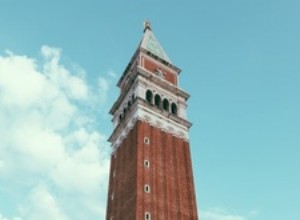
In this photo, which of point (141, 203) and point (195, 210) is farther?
point (195, 210)

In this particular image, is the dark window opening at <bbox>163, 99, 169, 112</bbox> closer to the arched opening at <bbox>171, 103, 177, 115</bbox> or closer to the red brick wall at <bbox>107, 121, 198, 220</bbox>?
the arched opening at <bbox>171, 103, 177, 115</bbox>

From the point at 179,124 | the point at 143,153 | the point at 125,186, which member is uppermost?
the point at 179,124

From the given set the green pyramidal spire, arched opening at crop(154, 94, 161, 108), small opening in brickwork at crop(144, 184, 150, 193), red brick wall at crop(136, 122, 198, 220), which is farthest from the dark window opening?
small opening in brickwork at crop(144, 184, 150, 193)

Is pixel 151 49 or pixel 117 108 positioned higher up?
pixel 151 49

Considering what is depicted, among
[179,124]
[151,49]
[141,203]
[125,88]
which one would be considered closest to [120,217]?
[141,203]

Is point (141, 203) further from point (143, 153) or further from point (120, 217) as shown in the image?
point (143, 153)

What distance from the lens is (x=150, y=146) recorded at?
130 ft

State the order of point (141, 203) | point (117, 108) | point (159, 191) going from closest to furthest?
point (141, 203), point (159, 191), point (117, 108)

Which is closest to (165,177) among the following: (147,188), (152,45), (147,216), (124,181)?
(147,188)

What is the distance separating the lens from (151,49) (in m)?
51.9

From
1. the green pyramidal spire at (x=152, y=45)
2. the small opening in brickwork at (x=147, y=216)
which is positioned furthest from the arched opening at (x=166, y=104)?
the small opening in brickwork at (x=147, y=216)

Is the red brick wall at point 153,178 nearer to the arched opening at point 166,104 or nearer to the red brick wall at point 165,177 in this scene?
the red brick wall at point 165,177

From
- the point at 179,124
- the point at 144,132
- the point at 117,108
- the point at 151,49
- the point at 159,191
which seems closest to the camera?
the point at 159,191

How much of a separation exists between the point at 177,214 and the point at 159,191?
95.9 inches
